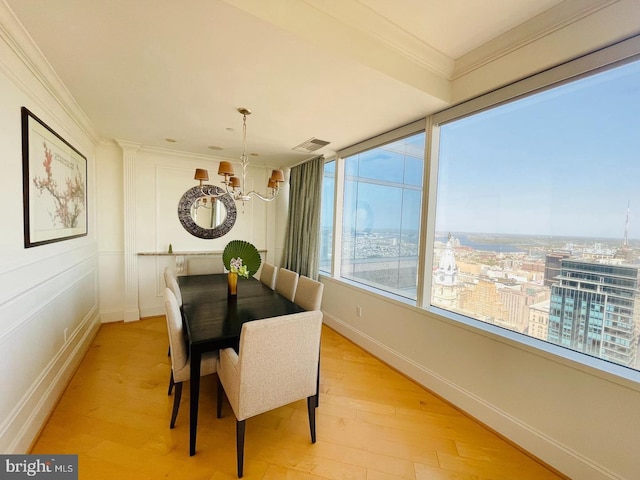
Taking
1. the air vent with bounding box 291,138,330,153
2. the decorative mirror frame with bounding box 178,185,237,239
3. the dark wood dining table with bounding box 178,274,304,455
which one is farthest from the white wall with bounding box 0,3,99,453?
the air vent with bounding box 291,138,330,153

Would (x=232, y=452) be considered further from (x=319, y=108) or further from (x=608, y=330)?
(x=319, y=108)

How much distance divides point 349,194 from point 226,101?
196 centimetres

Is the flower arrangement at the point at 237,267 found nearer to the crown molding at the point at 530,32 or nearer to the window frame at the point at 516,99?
the window frame at the point at 516,99

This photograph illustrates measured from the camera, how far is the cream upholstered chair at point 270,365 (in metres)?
1.46

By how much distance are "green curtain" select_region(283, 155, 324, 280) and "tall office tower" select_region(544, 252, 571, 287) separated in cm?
260

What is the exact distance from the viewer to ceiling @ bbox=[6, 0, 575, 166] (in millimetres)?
1361

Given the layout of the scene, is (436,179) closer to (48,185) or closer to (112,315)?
(48,185)

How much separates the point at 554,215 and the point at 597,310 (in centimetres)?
62

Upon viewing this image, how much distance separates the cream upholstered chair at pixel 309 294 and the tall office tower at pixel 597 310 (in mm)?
1664

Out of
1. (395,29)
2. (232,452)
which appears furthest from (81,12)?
(232,452)

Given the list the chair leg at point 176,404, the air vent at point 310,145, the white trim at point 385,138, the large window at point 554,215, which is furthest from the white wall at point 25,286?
the large window at point 554,215

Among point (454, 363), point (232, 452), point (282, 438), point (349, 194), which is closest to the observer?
point (232, 452)

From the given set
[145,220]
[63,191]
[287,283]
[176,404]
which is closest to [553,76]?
[287,283]

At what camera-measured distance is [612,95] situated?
1520mm
